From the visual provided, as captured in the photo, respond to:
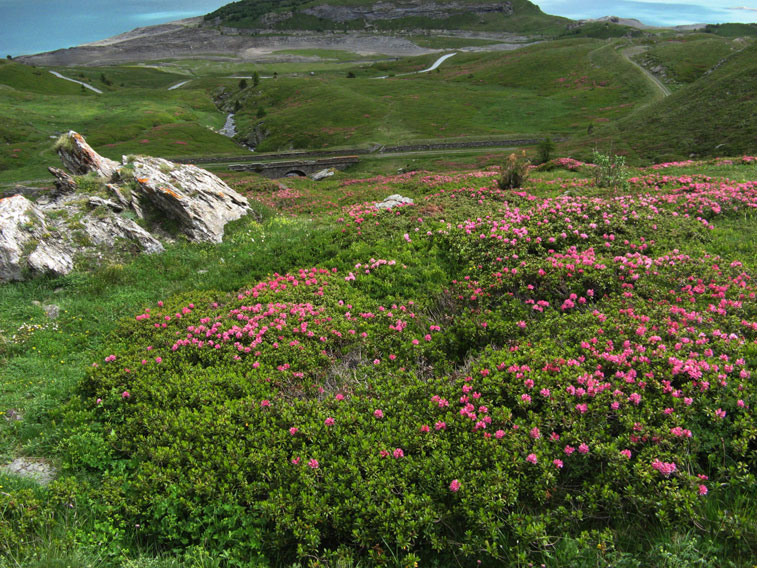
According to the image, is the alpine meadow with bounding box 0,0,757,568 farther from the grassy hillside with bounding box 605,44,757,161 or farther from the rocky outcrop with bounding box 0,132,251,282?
the grassy hillside with bounding box 605,44,757,161

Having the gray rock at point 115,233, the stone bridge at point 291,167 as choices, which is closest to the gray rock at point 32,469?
the gray rock at point 115,233

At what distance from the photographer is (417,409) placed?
655cm

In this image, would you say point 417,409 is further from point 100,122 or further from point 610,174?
point 100,122

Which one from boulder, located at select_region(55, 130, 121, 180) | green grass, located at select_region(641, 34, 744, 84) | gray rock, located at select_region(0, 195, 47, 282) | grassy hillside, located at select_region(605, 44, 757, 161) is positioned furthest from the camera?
green grass, located at select_region(641, 34, 744, 84)

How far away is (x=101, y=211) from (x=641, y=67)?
459 ft

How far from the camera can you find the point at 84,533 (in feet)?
16.9

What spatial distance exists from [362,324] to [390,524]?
16.1 feet

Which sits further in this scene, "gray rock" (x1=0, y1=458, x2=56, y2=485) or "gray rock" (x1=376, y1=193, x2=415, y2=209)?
"gray rock" (x1=376, y1=193, x2=415, y2=209)

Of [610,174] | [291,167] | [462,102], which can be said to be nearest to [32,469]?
[610,174]

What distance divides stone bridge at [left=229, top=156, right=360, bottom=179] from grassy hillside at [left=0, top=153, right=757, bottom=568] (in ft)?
175

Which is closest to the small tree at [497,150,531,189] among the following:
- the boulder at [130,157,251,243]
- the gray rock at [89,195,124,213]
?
the boulder at [130,157,251,243]

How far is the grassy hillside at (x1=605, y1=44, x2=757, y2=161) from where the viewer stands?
144ft

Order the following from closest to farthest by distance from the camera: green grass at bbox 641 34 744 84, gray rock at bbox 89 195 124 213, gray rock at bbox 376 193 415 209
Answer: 1. gray rock at bbox 89 195 124 213
2. gray rock at bbox 376 193 415 209
3. green grass at bbox 641 34 744 84

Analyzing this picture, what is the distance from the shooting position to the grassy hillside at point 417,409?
15.5 feet
